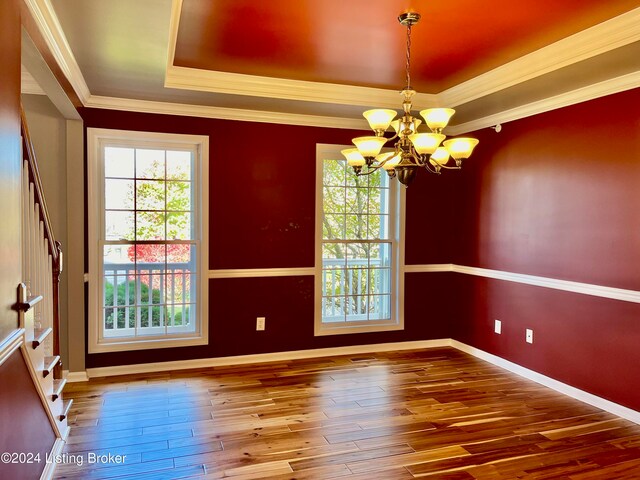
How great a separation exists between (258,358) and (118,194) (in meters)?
2.05

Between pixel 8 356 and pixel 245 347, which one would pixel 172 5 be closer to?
pixel 8 356

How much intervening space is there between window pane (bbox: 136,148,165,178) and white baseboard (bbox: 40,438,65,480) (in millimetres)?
2350

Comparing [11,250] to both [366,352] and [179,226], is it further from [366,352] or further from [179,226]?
[366,352]

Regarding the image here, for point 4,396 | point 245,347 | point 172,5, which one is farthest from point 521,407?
point 172,5

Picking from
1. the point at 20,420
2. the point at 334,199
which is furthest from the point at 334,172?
the point at 20,420

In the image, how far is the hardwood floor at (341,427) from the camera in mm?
2623

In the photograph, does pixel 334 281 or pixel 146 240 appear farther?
pixel 334 281

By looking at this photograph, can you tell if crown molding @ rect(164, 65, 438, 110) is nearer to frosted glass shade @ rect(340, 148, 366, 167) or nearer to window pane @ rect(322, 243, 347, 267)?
frosted glass shade @ rect(340, 148, 366, 167)

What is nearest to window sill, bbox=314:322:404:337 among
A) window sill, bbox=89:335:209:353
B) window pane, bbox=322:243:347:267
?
window pane, bbox=322:243:347:267

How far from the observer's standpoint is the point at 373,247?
5.10m

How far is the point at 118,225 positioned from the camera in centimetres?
423

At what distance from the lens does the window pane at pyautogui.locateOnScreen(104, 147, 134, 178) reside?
416 centimetres

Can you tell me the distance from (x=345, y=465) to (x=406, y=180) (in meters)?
1.70

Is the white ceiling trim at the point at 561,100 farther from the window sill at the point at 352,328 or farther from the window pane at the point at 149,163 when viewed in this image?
the window pane at the point at 149,163
